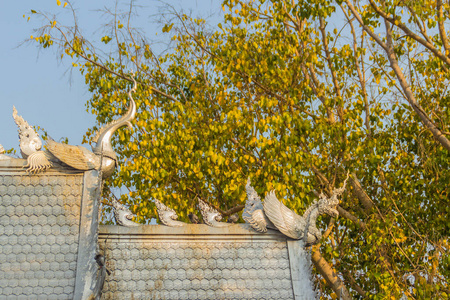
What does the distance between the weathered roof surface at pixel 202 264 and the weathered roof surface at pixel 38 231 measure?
482mm

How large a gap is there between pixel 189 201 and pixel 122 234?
617 centimetres

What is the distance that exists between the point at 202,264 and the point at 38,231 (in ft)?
7.13

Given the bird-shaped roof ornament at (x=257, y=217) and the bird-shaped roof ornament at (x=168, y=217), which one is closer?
the bird-shaped roof ornament at (x=168, y=217)

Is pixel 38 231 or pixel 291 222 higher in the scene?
pixel 291 222

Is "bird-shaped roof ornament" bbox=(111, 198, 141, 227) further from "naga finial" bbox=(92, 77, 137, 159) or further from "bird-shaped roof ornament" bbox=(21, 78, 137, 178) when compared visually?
"naga finial" bbox=(92, 77, 137, 159)

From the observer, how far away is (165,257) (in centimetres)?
764

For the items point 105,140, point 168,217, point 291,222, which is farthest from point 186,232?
point 105,140

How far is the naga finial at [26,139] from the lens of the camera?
7793mm

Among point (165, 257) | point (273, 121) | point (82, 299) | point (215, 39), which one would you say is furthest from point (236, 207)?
point (82, 299)

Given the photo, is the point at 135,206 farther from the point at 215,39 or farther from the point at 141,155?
the point at 215,39

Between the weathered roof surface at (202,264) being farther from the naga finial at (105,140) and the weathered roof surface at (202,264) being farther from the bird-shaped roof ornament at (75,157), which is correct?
the naga finial at (105,140)

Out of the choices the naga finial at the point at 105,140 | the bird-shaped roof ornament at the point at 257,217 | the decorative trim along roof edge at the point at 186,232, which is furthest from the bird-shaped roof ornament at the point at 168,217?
the naga finial at the point at 105,140

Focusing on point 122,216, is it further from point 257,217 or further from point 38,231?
point 257,217

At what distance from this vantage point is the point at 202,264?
766cm
